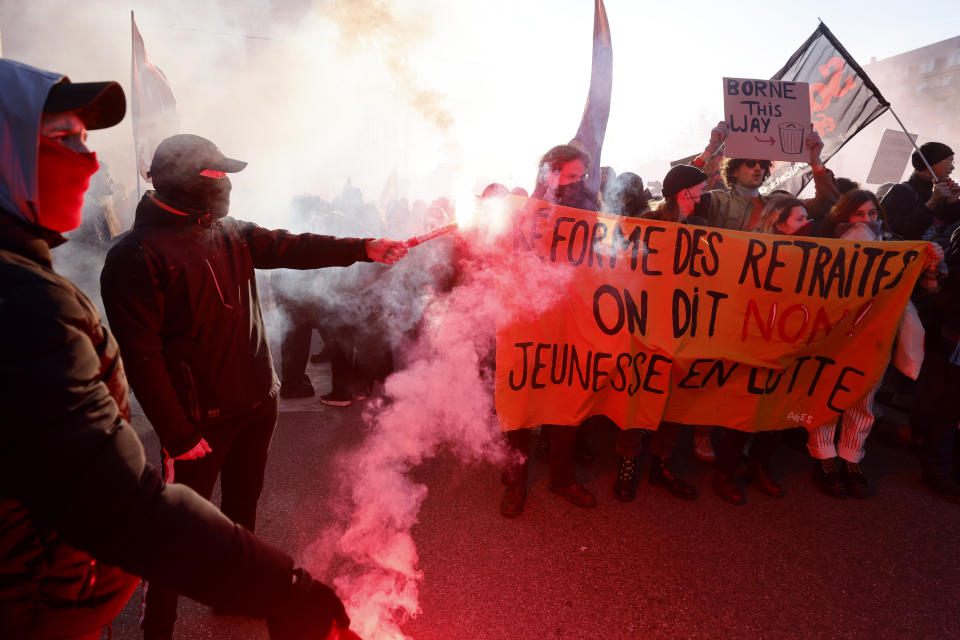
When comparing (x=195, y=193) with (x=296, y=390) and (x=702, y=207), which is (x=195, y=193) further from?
(x=702, y=207)

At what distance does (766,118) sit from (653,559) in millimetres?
4074

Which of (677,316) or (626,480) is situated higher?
(677,316)

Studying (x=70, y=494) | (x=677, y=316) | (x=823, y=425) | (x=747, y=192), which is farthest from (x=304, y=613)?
(x=747, y=192)

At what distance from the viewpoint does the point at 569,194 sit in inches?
131

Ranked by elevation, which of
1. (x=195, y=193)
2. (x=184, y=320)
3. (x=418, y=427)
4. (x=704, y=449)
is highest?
(x=195, y=193)

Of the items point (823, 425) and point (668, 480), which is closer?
point (668, 480)

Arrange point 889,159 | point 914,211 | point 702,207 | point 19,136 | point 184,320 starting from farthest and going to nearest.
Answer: point 889,159, point 914,211, point 702,207, point 184,320, point 19,136

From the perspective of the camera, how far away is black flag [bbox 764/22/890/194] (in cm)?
489

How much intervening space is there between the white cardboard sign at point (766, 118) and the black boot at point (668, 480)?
2867 millimetres

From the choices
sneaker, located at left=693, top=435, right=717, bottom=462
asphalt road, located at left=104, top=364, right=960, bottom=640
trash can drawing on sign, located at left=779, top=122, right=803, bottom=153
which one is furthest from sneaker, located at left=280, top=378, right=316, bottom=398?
trash can drawing on sign, located at left=779, top=122, right=803, bottom=153

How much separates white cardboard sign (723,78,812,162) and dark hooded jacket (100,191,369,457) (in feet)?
14.2

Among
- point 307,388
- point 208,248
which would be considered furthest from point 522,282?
point 307,388

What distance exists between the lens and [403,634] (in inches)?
89.4

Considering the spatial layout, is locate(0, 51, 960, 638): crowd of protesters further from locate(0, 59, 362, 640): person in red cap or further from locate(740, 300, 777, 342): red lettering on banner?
locate(740, 300, 777, 342): red lettering on banner
